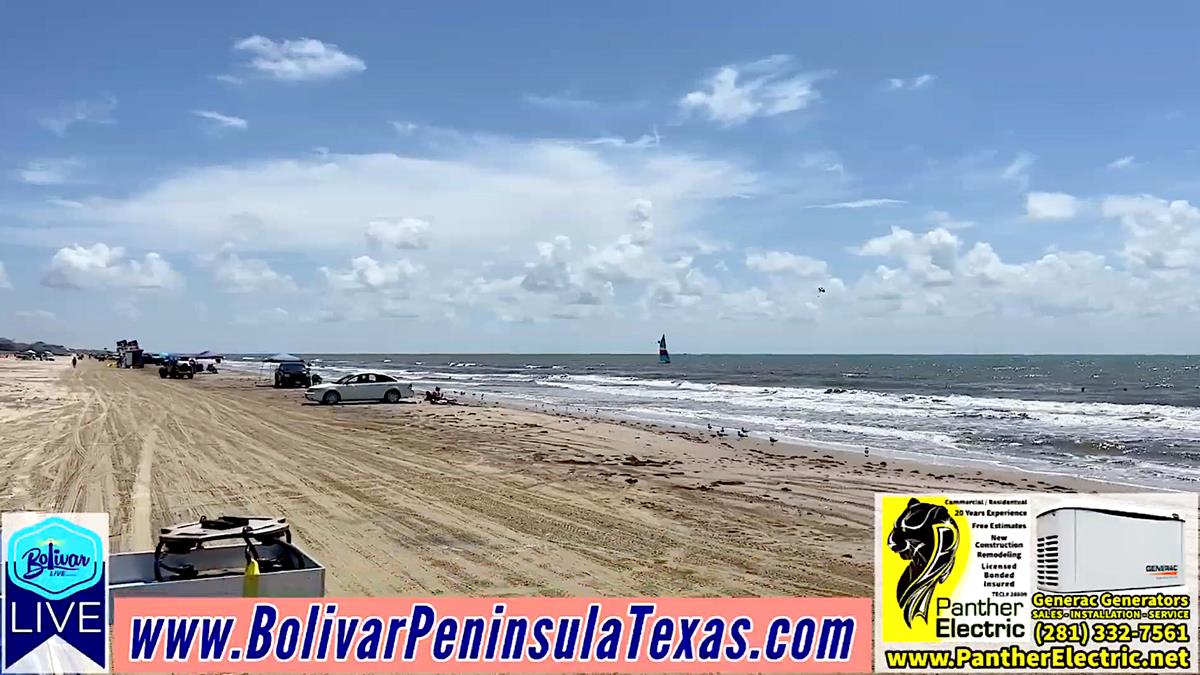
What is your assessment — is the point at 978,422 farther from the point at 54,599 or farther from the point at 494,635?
the point at 54,599

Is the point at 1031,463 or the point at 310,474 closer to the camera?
the point at 310,474

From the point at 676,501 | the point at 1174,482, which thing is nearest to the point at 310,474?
the point at 676,501

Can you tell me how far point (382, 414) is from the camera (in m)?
27.9

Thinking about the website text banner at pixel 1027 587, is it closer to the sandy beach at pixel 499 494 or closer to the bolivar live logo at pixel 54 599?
the sandy beach at pixel 499 494

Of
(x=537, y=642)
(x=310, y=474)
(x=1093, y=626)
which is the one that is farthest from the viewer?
(x=310, y=474)

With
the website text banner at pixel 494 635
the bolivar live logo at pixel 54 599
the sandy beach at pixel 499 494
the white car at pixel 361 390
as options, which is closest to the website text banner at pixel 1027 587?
the website text banner at pixel 494 635

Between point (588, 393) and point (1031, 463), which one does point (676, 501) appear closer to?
point (1031, 463)

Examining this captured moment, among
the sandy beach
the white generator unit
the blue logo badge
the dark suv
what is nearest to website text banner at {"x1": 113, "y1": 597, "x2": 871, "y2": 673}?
the sandy beach

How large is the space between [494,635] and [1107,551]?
449 cm

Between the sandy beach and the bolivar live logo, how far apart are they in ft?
8.89

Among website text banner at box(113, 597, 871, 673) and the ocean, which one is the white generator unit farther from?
the ocean

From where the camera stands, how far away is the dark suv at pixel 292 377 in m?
43.4

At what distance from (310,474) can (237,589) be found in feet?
28.5

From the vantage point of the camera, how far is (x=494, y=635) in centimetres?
689
